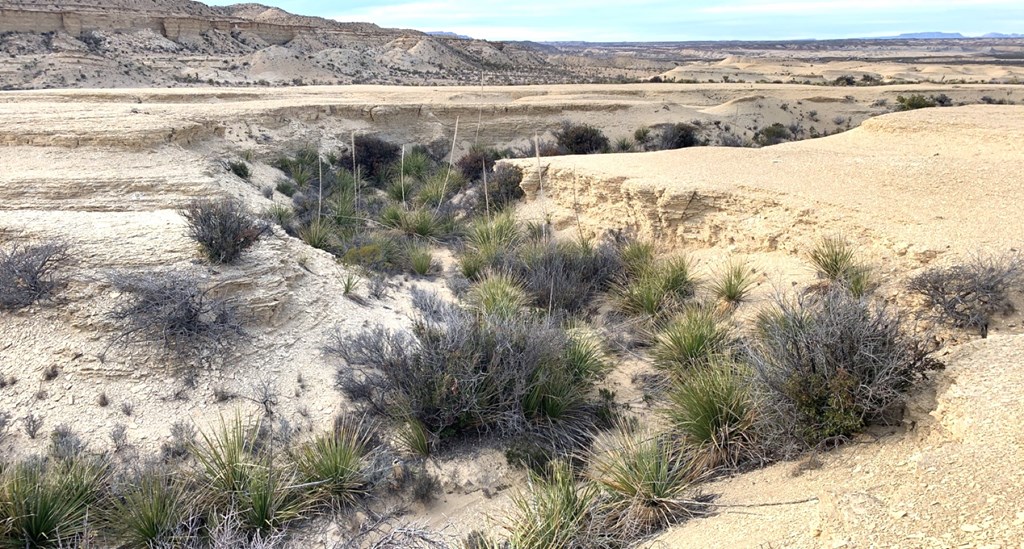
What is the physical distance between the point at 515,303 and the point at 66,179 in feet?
23.9

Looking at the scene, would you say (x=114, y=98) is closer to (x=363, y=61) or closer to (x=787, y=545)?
(x=787, y=545)

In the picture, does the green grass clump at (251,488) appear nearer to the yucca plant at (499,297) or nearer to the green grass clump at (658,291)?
the yucca plant at (499,297)

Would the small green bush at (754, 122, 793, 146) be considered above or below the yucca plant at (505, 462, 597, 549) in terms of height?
above

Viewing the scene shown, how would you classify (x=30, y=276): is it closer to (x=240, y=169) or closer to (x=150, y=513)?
(x=150, y=513)

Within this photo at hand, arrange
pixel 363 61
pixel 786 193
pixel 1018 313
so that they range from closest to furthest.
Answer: pixel 1018 313, pixel 786 193, pixel 363 61

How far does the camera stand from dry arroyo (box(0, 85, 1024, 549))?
12.7ft

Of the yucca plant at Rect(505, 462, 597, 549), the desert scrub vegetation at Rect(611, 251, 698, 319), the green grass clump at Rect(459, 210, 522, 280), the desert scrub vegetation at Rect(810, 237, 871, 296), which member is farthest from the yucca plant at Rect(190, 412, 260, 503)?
the desert scrub vegetation at Rect(810, 237, 871, 296)

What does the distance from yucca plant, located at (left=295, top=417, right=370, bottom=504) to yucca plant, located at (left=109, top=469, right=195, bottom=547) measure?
93cm

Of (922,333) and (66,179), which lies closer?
(922,333)

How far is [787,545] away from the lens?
3.67 m

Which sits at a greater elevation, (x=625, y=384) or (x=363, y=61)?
(x=363, y=61)

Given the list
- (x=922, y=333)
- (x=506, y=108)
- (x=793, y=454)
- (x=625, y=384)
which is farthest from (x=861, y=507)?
(x=506, y=108)

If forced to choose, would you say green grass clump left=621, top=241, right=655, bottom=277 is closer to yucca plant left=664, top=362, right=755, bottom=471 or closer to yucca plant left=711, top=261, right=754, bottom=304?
yucca plant left=711, top=261, right=754, bottom=304

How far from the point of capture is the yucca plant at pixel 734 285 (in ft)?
27.5
